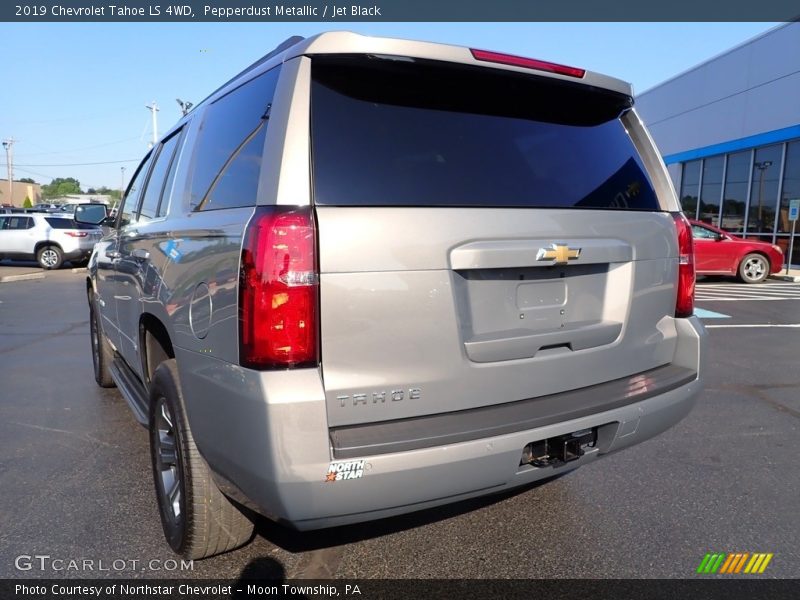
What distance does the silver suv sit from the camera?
76.4 inches

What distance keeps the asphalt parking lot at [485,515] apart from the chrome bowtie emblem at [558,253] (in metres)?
1.36

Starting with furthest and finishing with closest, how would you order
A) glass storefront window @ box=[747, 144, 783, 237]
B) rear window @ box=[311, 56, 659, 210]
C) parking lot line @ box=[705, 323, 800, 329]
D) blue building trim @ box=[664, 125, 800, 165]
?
glass storefront window @ box=[747, 144, 783, 237]
blue building trim @ box=[664, 125, 800, 165]
parking lot line @ box=[705, 323, 800, 329]
rear window @ box=[311, 56, 659, 210]

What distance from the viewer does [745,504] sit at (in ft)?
10.4

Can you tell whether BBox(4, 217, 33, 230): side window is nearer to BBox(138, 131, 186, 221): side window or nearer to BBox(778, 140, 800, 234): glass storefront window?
BBox(138, 131, 186, 221): side window

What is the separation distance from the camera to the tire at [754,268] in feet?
47.6

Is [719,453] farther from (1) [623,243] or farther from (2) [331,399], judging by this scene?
(2) [331,399]

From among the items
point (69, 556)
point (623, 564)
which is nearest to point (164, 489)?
point (69, 556)

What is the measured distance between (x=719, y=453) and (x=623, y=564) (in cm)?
166

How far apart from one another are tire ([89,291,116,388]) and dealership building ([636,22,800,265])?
19142mm

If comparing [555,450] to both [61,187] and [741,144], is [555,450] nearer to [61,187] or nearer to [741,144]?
[741,144]

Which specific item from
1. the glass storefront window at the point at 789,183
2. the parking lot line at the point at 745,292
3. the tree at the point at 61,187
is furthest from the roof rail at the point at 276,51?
the tree at the point at 61,187

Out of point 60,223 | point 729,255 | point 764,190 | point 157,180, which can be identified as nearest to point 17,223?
point 60,223

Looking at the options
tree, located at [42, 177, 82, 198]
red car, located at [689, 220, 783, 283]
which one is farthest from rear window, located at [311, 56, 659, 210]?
tree, located at [42, 177, 82, 198]

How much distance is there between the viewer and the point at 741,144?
1989 centimetres
